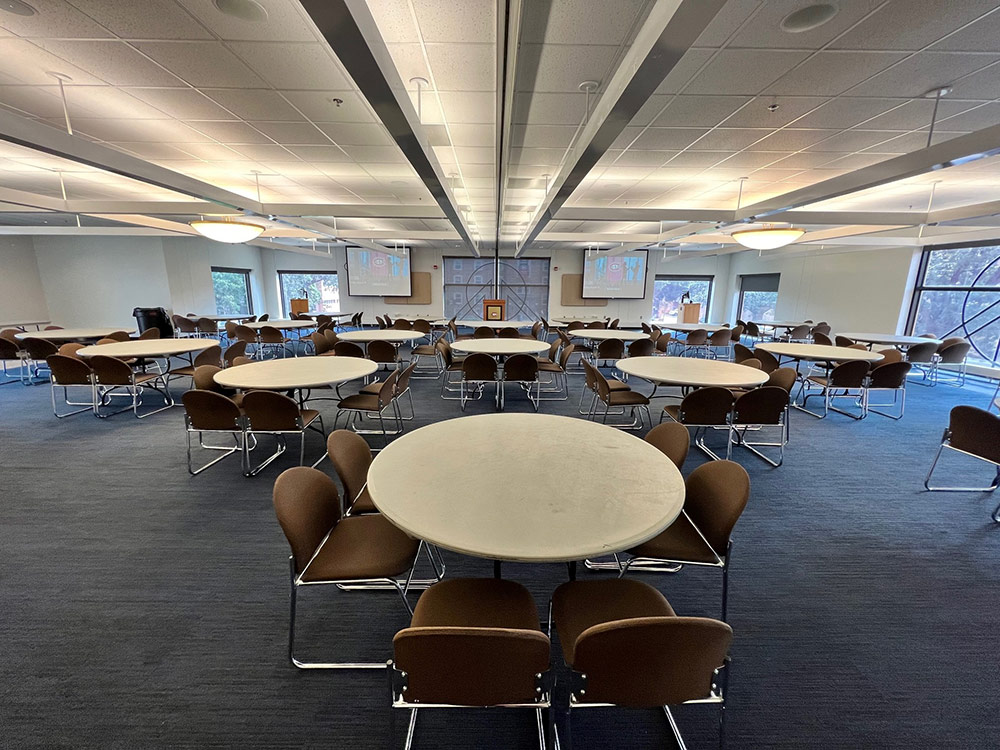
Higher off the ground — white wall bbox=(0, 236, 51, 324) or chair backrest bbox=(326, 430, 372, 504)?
white wall bbox=(0, 236, 51, 324)

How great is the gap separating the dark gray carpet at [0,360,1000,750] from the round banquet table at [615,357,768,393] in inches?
35.3

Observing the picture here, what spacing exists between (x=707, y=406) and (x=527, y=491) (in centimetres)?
235

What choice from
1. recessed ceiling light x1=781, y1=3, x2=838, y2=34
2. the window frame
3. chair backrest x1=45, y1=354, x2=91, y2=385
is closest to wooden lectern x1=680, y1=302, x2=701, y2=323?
recessed ceiling light x1=781, y1=3, x2=838, y2=34

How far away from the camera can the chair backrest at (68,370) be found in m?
4.00

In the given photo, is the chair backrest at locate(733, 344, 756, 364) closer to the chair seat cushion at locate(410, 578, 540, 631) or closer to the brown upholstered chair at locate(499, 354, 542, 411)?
the brown upholstered chair at locate(499, 354, 542, 411)

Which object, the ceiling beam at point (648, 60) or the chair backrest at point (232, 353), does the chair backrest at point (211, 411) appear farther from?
the ceiling beam at point (648, 60)

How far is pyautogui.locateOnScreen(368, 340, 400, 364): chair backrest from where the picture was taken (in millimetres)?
5270

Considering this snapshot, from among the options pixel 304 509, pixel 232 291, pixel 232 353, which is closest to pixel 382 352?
pixel 232 353

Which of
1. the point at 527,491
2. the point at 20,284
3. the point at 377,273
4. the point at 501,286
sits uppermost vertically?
the point at 377,273

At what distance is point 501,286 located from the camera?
13.8m

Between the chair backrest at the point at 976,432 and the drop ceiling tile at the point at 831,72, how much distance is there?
2315mm

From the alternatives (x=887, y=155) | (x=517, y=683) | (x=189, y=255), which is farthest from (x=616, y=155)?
(x=189, y=255)

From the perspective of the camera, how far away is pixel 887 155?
4.10 m

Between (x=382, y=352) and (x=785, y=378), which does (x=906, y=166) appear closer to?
(x=785, y=378)
